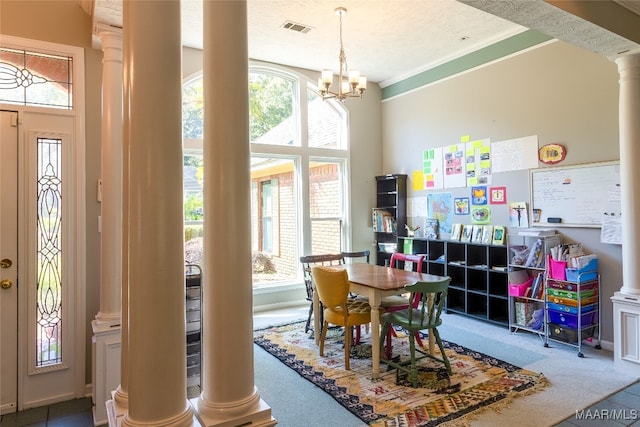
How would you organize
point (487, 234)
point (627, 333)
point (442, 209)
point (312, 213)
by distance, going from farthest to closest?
point (312, 213) → point (442, 209) → point (487, 234) → point (627, 333)

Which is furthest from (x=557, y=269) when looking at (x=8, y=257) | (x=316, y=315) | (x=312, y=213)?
(x=8, y=257)

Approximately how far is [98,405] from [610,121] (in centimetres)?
505

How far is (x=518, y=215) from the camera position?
4547 mm

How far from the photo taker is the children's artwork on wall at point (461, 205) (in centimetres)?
516

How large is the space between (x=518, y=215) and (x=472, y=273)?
91 cm

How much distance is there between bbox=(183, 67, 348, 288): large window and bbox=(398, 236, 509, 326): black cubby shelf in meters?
1.43

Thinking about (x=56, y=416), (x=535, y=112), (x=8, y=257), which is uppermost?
(x=535, y=112)

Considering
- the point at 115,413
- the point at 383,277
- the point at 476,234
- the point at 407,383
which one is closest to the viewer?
the point at 115,413

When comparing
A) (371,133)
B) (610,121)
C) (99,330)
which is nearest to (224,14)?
(99,330)

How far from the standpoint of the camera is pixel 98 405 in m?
2.79

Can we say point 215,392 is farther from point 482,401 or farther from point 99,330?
point 482,401

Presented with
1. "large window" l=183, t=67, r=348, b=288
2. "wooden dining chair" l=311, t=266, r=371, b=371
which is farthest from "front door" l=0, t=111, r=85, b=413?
"large window" l=183, t=67, r=348, b=288

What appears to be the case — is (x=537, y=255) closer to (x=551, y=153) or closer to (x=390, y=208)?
(x=551, y=153)

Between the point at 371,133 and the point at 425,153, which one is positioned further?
the point at 371,133
